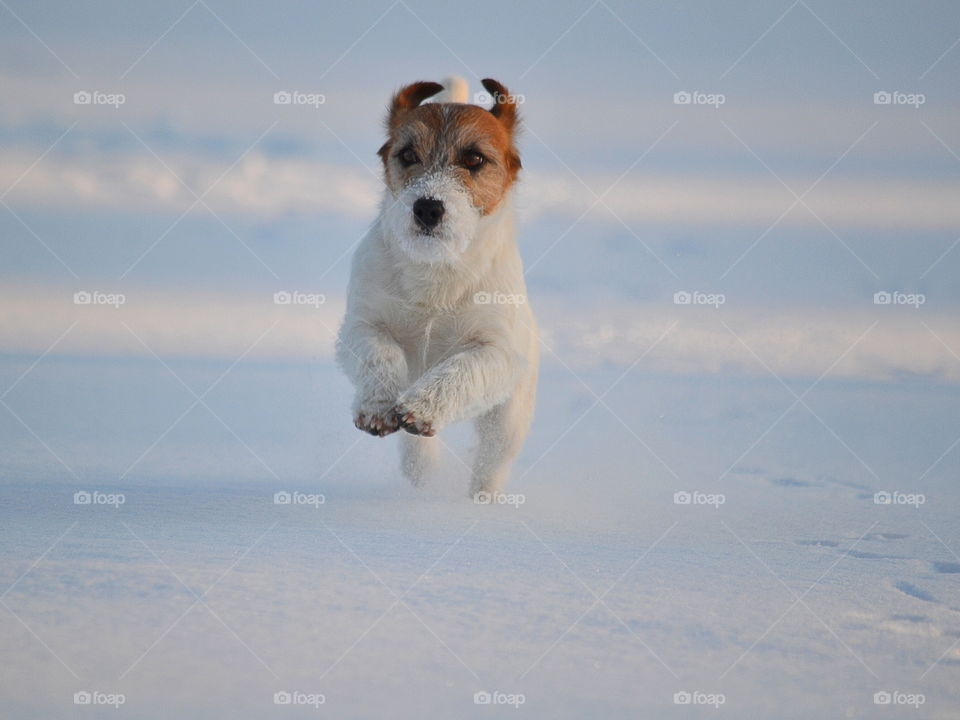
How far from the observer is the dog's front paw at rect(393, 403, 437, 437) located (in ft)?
20.2

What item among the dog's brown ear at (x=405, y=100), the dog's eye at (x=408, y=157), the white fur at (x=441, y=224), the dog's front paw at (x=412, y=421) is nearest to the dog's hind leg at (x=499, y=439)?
the dog's front paw at (x=412, y=421)

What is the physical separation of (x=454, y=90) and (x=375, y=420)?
2805 millimetres

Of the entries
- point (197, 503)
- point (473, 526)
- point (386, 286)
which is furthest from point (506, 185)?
point (197, 503)

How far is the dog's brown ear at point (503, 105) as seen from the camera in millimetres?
7129

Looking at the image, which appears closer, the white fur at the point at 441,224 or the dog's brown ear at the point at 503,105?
the white fur at the point at 441,224

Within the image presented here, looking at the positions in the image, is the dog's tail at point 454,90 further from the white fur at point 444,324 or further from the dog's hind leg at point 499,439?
the dog's hind leg at point 499,439

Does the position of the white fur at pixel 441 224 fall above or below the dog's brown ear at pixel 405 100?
below

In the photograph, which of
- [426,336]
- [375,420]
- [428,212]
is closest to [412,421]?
[375,420]

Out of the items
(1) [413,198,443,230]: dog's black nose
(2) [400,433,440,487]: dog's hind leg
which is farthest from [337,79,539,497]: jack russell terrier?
(2) [400,433,440,487]: dog's hind leg

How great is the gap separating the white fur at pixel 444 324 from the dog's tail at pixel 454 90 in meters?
1.14

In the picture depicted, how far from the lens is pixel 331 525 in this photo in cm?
610

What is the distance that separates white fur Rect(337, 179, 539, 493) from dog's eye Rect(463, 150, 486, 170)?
219 millimetres

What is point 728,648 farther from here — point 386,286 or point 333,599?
point 386,286

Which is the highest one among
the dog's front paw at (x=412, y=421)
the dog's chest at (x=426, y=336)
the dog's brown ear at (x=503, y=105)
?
the dog's brown ear at (x=503, y=105)
